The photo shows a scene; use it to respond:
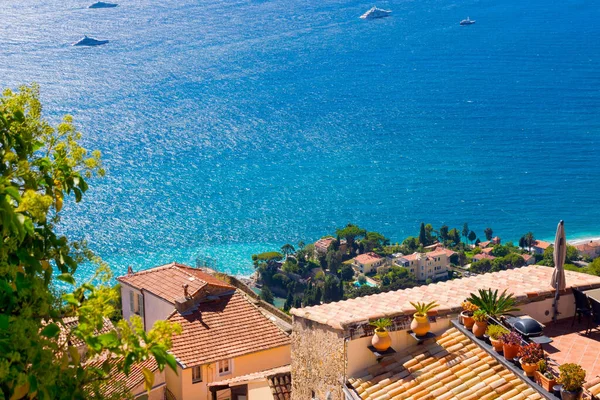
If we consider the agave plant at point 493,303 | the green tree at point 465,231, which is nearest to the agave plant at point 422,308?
the agave plant at point 493,303

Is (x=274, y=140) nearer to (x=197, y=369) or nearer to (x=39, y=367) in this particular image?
(x=197, y=369)

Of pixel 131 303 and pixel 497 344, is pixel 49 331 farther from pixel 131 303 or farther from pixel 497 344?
pixel 131 303

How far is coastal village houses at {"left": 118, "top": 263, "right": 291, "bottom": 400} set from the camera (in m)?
17.9

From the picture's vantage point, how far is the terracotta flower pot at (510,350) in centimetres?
1016

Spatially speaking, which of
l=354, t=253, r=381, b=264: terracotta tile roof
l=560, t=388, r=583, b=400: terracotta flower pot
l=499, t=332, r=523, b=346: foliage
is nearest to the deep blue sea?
l=354, t=253, r=381, b=264: terracotta tile roof

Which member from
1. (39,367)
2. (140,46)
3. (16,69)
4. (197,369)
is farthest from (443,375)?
(140,46)

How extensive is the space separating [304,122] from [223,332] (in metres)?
117

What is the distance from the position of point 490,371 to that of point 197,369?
9.80 meters

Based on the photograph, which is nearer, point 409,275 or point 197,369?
point 197,369

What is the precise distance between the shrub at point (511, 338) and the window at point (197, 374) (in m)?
9.81

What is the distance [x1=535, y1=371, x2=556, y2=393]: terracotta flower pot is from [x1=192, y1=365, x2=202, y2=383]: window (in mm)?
10460

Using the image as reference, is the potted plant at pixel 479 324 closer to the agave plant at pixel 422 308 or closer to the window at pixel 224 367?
the agave plant at pixel 422 308

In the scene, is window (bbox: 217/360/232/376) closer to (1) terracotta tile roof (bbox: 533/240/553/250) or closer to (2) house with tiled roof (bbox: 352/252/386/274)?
(2) house with tiled roof (bbox: 352/252/386/274)

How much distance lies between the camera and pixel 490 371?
10.2 metres
